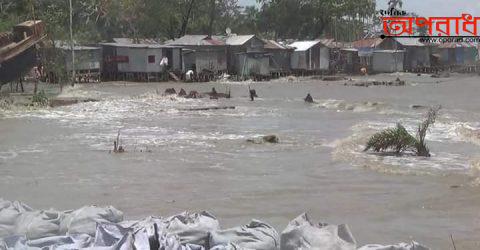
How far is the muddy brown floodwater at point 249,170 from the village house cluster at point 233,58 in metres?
19.6

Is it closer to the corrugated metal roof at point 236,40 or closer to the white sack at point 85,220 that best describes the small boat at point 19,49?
the white sack at point 85,220

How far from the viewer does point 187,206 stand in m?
8.27

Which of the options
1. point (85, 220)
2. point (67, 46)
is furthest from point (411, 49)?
point (85, 220)

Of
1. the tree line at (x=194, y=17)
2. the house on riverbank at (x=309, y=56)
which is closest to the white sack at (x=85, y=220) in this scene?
the tree line at (x=194, y=17)

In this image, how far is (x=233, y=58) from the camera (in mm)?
49125

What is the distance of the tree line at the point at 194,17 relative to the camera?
43.5 m

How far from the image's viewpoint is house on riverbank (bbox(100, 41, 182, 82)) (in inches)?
1719

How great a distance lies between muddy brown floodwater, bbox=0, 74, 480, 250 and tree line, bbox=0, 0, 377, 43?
56.9 ft

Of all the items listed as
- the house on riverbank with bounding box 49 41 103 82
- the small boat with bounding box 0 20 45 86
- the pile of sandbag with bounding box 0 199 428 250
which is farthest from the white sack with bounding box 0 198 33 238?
the house on riverbank with bounding box 49 41 103 82

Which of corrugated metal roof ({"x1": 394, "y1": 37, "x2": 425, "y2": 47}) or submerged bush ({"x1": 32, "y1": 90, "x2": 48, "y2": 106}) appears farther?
corrugated metal roof ({"x1": 394, "y1": 37, "x2": 425, "y2": 47})

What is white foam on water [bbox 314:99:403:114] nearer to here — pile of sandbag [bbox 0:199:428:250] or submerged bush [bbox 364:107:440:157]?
submerged bush [bbox 364:107:440:157]

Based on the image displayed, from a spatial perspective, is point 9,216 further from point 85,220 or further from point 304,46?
point 304,46

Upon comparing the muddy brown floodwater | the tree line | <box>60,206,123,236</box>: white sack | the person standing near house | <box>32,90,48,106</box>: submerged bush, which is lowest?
the muddy brown floodwater

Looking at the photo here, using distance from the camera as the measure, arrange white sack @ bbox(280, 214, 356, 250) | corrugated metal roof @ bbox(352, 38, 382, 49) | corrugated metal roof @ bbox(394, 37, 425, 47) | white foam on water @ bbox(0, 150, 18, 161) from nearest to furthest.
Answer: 1. white sack @ bbox(280, 214, 356, 250)
2. white foam on water @ bbox(0, 150, 18, 161)
3. corrugated metal roof @ bbox(394, 37, 425, 47)
4. corrugated metal roof @ bbox(352, 38, 382, 49)
